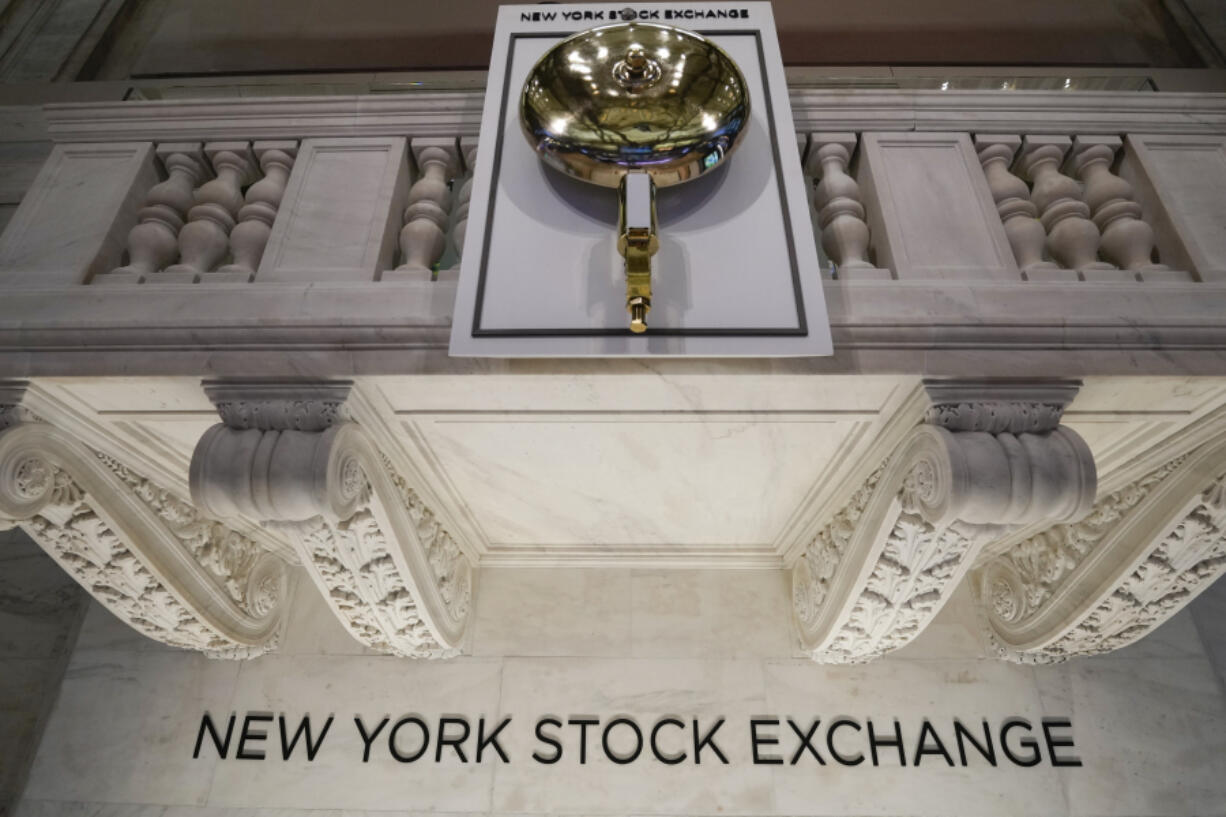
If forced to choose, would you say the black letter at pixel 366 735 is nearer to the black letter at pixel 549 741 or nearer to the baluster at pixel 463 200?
the black letter at pixel 549 741

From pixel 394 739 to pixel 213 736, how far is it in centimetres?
71

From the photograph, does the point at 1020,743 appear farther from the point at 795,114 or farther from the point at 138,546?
the point at 138,546

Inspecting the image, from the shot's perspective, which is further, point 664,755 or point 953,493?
point 664,755

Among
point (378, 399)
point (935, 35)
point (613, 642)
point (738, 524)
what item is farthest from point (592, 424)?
point (935, 35)

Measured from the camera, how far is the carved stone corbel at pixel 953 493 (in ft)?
5.34

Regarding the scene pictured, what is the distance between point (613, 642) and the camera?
3002 millimetres

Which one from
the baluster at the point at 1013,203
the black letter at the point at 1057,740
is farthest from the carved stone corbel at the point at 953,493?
the black letter at the point at 1057,740

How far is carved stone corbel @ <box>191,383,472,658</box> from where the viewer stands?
1684 millimetres

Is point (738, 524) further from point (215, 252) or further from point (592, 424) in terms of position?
point (215, 252)

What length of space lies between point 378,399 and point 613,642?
1.59 m

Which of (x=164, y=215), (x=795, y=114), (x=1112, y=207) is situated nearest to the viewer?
(x=1112, y=207)

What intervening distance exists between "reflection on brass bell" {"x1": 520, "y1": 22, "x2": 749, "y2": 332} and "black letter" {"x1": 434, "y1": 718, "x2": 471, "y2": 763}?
7.14 ft

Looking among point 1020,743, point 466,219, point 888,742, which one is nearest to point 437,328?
point 466,219

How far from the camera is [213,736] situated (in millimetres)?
2879
